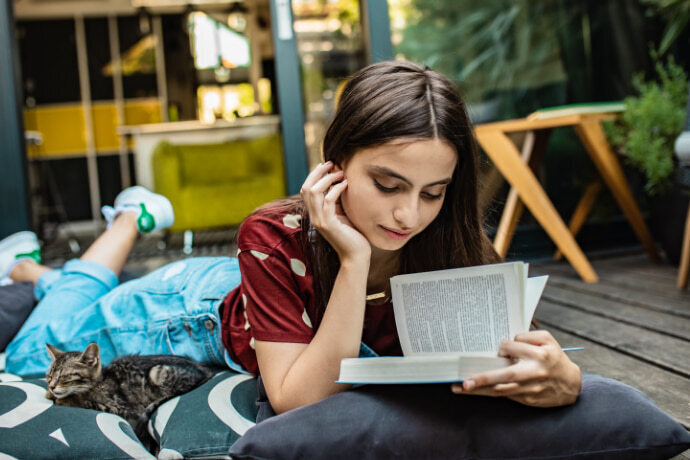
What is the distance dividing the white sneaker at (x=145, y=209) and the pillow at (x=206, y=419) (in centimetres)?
92

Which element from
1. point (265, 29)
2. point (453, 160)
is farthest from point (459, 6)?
point (265, 29)

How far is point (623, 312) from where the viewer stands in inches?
91.7

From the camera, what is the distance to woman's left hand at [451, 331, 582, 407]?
0.93 m

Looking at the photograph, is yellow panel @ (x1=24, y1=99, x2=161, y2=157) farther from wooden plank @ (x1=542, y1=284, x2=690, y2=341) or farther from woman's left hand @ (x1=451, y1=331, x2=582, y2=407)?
woman's left hand @ (x1=451, y1=331, x2=582, y2=407)

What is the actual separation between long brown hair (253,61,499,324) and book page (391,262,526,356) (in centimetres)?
21

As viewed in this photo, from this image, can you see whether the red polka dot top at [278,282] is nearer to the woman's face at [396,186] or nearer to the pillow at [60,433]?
the woman's face at [396,186]

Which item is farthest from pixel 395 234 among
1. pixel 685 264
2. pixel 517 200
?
pixel 517 200

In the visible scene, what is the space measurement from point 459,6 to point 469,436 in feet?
10.7

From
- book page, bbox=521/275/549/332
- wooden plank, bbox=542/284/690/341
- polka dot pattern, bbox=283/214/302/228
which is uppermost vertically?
polka dot pattern, bbox=283/214/302/228

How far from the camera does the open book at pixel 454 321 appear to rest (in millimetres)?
933

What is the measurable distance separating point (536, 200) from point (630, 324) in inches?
40.2

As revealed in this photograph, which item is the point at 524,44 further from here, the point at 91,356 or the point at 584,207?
the point at 91,356

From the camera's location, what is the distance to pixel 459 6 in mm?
3758

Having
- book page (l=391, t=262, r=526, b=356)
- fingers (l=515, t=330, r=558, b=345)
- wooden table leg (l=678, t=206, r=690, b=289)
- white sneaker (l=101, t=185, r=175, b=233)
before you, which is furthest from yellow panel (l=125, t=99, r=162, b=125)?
fingers (l=515, t=330, r=558, b=345)
